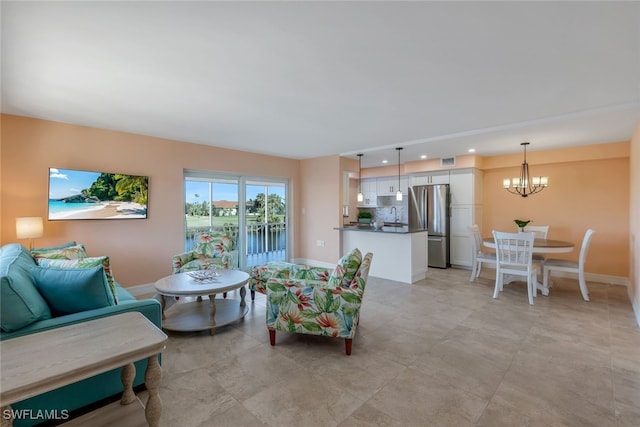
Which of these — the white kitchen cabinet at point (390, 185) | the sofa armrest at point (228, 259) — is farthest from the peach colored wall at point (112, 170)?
the white kitchen cabinet at point (390, 185)

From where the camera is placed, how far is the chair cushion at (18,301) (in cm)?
151

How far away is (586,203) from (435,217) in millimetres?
2643

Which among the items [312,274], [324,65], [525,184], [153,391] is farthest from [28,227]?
[525,184]

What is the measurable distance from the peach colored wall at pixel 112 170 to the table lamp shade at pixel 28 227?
46 cm

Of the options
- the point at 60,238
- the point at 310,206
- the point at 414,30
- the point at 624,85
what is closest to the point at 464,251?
the point at 310,206

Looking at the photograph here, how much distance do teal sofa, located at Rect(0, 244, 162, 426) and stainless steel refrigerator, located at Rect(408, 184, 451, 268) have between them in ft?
19.0

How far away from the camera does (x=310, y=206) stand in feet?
21.4

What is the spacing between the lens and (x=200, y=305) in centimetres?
374

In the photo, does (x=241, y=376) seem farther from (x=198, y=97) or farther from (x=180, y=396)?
(x=198, y=97)

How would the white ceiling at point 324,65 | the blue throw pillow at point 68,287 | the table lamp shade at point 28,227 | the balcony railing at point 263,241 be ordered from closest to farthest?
the white ceiling at point 324,65, the blue throw pillow at point 68,287, the table lamp shade at point 28,227, the balcony railing at point 263,241

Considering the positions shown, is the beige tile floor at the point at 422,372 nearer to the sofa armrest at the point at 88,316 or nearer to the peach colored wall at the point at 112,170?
the sofa armrest at the point at 88,316

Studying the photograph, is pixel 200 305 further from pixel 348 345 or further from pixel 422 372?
pixel 422 372

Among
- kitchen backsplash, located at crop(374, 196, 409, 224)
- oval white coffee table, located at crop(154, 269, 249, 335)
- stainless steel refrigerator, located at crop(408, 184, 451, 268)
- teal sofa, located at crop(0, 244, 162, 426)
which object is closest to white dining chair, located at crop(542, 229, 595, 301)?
stainless steel refrigerator, located at crop(408, 184, 451, 268)

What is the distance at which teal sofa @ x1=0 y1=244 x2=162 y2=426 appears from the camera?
1534 millimetres
